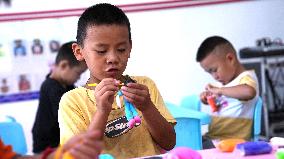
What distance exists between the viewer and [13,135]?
101 inches

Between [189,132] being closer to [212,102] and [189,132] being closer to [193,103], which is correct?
[212,102]

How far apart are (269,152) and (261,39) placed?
2.99 meters

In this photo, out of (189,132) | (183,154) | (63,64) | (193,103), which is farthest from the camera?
(193,103)

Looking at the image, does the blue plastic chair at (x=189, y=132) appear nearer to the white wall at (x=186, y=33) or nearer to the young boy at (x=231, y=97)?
the young boy at (x=231, y=97)

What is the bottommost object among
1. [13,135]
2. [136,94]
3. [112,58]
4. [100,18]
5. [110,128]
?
[13,135]

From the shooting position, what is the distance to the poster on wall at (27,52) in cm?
376

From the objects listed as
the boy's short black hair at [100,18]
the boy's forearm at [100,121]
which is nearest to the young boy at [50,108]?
the boy's short black hair at [100,18]

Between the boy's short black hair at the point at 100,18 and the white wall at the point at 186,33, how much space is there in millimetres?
2383

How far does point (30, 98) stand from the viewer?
3.84 m

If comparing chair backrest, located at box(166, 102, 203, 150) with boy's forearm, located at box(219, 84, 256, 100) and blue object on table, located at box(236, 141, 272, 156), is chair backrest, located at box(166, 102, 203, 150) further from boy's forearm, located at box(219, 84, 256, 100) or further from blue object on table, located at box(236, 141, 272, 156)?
blue object on table, located at box(236, 141, 272, 156)

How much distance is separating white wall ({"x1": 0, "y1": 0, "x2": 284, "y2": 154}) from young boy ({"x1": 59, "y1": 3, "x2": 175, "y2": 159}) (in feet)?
7.92

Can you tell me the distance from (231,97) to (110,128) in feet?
3.97

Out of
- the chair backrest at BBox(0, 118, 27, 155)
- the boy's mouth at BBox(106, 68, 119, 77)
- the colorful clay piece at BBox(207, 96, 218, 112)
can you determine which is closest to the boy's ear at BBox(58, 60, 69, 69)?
the chair backrest at BBox(0, 118, 27, 155)

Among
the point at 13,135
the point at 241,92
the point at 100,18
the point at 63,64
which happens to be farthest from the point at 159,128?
the point at 63,64
